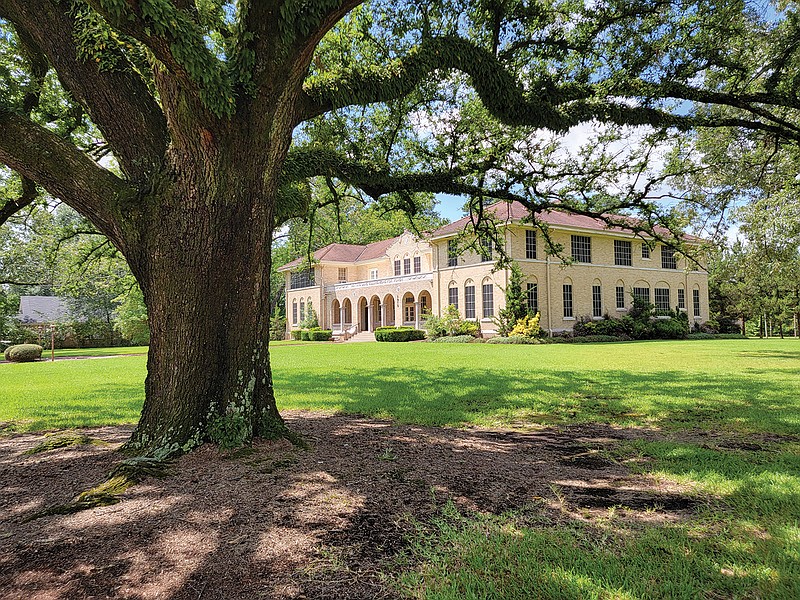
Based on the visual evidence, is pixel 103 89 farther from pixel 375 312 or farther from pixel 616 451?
pixel 375 312

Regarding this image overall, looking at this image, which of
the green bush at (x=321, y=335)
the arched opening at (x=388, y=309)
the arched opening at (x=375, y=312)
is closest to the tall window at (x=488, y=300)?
the arched opening at (x=388, y=309)

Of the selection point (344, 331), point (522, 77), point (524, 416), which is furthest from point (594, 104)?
point (344, 331)

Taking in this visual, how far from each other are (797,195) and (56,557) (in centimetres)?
1769

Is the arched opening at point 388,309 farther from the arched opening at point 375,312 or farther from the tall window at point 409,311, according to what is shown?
the tall window at point 409,311

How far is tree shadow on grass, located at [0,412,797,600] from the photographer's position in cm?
249

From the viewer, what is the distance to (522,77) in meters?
7.66

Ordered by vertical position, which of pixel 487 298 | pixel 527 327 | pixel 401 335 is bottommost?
pixel 401 335

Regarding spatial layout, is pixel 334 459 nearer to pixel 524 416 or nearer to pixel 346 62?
pixel 524 416

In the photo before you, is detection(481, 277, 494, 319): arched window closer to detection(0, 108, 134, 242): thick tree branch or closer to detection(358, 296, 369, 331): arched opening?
detection(358, 296, 369, 331): arched opening

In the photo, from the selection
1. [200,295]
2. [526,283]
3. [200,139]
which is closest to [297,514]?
[200,295]

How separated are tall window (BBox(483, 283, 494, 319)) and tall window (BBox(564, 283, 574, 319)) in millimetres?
4726

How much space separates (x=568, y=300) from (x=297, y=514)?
28.1 meters

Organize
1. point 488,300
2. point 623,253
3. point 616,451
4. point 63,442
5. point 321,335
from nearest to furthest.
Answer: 1. point 616,451
2. point 63,442
3. point 488,300
4. point 623,253
5. point 321,335

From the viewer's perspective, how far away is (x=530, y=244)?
2816cm
